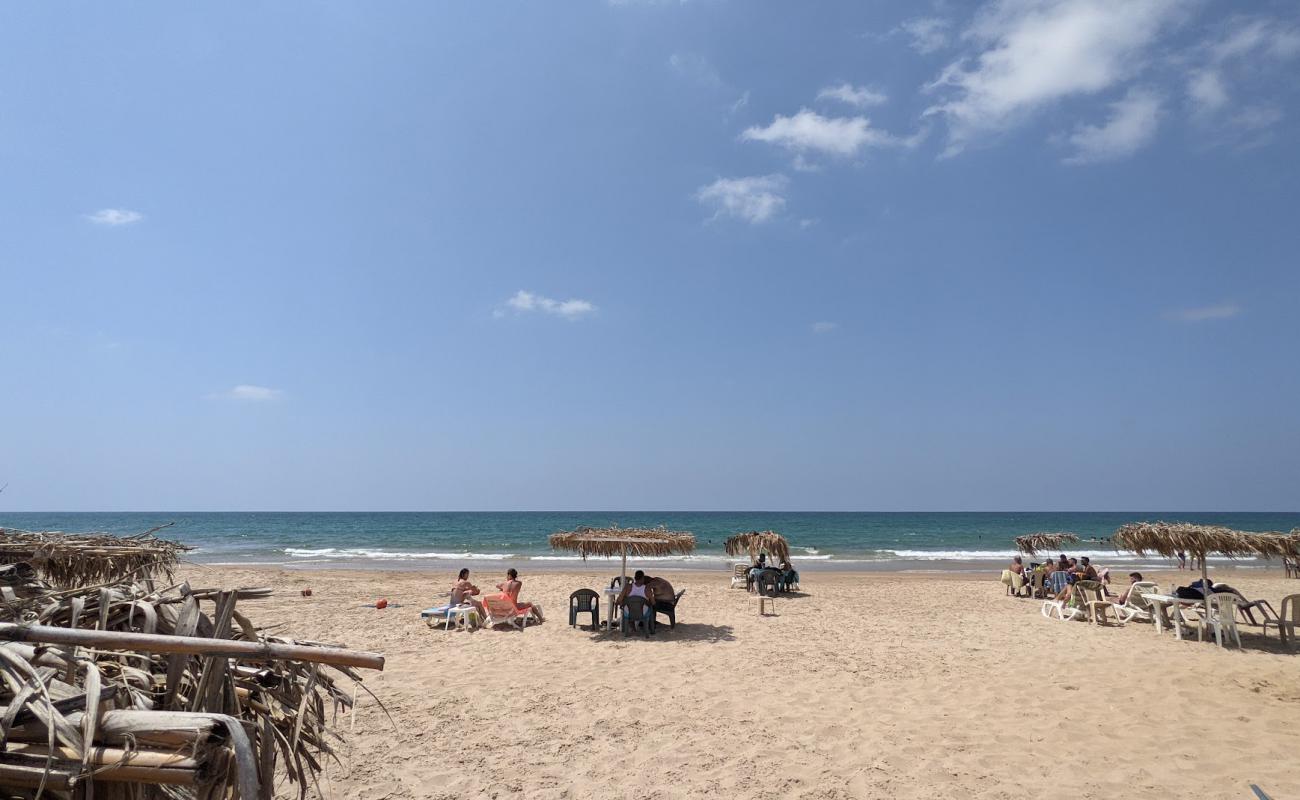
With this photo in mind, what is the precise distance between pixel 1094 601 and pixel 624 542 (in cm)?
810

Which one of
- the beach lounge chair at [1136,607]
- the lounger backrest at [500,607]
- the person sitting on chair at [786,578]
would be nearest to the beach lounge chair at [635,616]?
the lounger backrest at [500,607]

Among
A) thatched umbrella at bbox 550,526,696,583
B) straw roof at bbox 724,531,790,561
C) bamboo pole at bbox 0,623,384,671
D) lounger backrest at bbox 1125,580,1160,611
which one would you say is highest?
bamboo pole at bbox 0,623,384,671

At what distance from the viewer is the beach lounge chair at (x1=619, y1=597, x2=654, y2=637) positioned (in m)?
10.0

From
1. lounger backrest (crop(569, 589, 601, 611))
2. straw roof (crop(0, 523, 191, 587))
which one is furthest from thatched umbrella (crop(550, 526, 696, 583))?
straw roof (crop(0, 523, 191, 587))

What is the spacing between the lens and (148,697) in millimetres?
2061

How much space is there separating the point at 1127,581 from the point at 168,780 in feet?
81.7

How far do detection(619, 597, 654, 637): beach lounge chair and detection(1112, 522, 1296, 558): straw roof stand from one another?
7.68 meters

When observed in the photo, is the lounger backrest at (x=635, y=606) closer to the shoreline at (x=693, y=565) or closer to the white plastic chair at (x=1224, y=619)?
the white plastic chair at (x=1224, y=619)

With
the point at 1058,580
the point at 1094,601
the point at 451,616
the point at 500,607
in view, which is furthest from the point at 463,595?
the point at 1058,580

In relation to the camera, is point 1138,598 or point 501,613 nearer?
point 501,613

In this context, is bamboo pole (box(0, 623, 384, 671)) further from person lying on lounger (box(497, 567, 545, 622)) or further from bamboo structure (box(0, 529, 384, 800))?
person lying on lounger (box(497, 567, 545, 622))

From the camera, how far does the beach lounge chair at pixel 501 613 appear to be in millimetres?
10781

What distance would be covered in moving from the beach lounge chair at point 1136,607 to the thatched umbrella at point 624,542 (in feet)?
24.3

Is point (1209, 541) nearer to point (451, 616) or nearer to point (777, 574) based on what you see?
point (777, 574)
